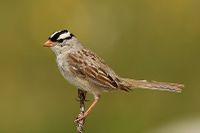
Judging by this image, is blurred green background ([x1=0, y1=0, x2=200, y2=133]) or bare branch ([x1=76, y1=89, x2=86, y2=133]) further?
blurred green background ([x1=0, y1=0, x2=200, y2=133])

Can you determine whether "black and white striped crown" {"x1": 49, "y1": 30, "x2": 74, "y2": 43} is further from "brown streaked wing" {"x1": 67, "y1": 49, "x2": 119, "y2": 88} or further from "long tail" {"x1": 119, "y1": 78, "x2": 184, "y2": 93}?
"long tail" {"x1": 119, "y1": 78, "x2": 184, "y2": 93}

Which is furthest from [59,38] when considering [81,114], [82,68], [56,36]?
[81,114]

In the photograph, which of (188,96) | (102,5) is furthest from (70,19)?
(188,96)

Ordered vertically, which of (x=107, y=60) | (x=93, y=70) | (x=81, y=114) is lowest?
(x=81, y=114)

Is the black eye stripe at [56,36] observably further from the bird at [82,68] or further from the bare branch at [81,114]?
→ the bare branch at [81,114]

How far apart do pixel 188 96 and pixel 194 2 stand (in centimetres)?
248

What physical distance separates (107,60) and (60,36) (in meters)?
4.47

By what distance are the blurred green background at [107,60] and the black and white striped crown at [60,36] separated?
2.53 m

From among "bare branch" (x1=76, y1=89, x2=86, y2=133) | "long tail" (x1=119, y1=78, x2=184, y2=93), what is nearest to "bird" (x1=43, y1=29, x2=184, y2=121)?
A: "long tail" (x1=119, y1=78, x2=184, y2=93)

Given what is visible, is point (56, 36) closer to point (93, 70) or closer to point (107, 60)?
point (93, 70)

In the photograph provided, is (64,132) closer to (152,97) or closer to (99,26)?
(152,97)

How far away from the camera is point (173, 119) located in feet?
41.5

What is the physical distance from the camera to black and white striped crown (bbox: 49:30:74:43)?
30.7 feet

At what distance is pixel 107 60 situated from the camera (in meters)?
13.8
